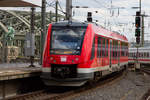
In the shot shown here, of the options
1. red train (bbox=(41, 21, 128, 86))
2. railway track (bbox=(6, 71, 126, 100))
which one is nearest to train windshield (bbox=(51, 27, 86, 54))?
red train (bbox=(41, 21, 128, 86))

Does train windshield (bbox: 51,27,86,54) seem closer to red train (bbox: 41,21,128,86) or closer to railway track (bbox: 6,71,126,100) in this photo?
red train (bbox: 41,21,128,86)

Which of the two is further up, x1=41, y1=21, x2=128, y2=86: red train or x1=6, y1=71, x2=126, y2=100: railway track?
x1=41, y1=21, x2=128, y2=86: red train

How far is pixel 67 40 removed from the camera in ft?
44.1

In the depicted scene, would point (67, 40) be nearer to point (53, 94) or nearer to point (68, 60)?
point (68, 60)

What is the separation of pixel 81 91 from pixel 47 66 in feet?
6.39

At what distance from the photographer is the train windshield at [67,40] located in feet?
43.3

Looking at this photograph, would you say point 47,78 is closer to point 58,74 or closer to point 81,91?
point 58,74

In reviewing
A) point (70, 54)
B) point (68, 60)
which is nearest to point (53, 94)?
→ point (68, 60)

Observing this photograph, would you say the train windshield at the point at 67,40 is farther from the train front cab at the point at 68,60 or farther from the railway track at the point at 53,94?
the railway track at the point at 53,94

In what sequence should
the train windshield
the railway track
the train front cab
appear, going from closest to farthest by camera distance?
the railway track, the train front cab, the train windshield

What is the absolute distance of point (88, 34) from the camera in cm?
1370

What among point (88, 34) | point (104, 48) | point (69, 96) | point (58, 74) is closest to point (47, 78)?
point (58, 74)

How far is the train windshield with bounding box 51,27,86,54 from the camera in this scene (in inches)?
519

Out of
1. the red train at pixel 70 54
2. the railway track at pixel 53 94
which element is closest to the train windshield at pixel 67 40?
the red train at pixel 70 54
